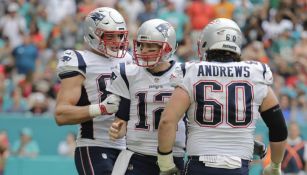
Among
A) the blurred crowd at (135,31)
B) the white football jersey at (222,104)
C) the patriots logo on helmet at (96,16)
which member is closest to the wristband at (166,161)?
the white football jersey at (222,104)

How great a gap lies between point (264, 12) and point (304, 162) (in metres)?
4.48

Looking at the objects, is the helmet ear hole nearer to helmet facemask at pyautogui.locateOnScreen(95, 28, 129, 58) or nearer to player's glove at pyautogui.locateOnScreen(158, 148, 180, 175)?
helmet facemask at pyautogui.locateOnScreen(95, 28, 129, 58)

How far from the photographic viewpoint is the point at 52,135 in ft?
45.7

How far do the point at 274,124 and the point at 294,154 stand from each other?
6.45 meters

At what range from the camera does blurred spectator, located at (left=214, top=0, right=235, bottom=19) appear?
16453 mm

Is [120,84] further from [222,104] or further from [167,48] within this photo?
[222,104]

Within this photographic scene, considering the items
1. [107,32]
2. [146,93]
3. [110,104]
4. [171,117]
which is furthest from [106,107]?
[171,117]

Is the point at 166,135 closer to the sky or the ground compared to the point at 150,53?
closer to the ground

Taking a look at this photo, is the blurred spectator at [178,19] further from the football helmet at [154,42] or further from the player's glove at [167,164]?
the player's glove at [167,164]

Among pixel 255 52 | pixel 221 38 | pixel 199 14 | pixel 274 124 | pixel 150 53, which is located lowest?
pixel 255 52

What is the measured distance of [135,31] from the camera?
1572 centimetres

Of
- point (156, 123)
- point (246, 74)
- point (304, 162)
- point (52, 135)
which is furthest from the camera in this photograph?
point (52, 135)

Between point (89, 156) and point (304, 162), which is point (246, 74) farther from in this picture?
point (304, 162)

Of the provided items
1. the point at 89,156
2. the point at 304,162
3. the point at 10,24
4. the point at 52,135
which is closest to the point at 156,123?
the point at 89,156
